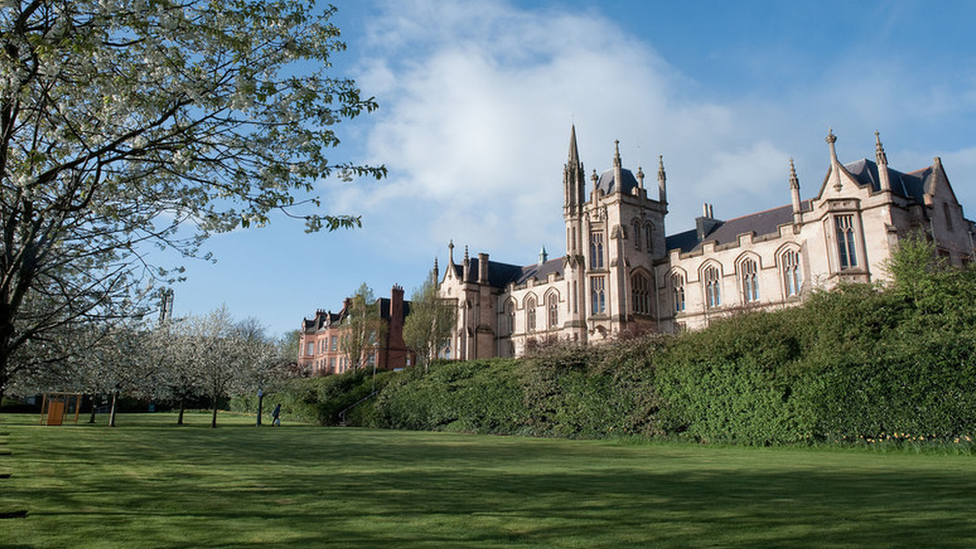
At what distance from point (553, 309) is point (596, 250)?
10583 mm

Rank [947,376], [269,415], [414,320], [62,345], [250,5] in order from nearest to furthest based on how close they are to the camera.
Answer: [250,5] → [62,345] → [947,376] → [269,415] → [414,320]

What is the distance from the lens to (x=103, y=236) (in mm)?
10227

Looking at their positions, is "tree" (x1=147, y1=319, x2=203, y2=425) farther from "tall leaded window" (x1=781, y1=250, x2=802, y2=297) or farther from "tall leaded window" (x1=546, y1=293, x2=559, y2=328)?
"tall leaded window" (x1=781, y1=250, x2=802, y2=297)

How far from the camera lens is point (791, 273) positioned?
141ft

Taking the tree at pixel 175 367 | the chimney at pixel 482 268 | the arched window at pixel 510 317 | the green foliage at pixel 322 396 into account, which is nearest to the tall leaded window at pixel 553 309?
the arched window at pixel 510 317

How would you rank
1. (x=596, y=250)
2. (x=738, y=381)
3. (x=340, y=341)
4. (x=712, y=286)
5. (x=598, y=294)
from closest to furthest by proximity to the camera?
(x=738, y=381)
(x=712, y=286)
(x=598, y=294)
(x=596, y=250)
(x=340, y=341)

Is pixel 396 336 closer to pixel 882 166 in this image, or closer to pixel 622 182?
pixel 622 182

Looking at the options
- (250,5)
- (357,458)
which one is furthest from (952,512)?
(357,458)

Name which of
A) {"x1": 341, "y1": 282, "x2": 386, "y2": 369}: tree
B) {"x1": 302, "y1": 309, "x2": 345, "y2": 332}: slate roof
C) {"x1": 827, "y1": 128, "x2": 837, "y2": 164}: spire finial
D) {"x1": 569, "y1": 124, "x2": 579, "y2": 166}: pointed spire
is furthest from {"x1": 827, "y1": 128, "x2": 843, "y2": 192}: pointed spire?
{"x1": 302, "y1": 309, "x2": 345, "y2": 332}: slate roof

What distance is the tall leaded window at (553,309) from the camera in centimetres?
6100

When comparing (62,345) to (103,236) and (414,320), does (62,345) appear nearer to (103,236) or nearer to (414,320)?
(103,236)

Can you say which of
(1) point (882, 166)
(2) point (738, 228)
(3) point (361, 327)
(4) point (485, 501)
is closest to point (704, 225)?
(2) point (738, 228)

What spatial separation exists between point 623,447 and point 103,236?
53.6 feet

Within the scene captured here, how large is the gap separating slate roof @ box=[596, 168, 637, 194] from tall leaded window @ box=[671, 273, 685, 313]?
28.3 feet
